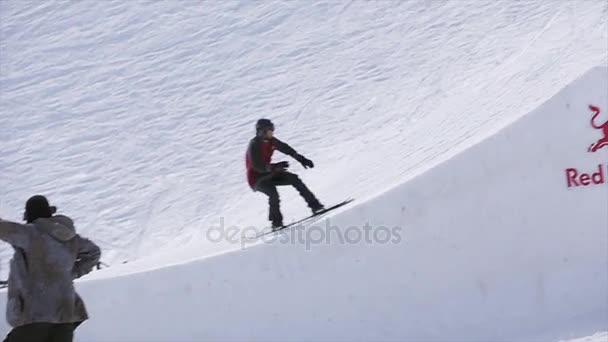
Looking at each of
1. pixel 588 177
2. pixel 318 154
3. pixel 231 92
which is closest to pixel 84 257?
pixel 588 177

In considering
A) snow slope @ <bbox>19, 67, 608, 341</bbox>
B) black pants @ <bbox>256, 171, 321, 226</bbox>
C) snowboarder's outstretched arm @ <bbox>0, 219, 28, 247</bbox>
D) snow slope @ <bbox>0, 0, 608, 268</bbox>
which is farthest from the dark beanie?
snow slope @ <bbox>0, 0, 608, 268</bbox>

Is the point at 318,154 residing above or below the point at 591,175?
above

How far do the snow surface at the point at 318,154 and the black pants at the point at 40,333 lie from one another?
3.27 meters

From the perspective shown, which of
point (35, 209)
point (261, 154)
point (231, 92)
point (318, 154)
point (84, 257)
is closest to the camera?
point (35, 209)

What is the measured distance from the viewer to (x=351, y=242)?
789 cm

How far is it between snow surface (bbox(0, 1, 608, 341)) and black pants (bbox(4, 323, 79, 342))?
3269 mm

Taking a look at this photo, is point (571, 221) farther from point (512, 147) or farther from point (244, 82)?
point (244, 82)

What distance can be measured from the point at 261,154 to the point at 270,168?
0.46 feet

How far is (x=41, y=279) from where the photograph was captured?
189 inches

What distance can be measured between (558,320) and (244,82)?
30.3 ft

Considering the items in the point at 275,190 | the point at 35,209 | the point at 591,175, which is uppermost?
the point at 275,190

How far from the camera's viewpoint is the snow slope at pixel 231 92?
1216 centimetres

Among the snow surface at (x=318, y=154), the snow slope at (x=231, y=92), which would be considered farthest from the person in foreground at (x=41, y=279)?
the snow slope at (x=231, y=92)

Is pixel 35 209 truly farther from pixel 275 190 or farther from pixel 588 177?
pixel 588 177
